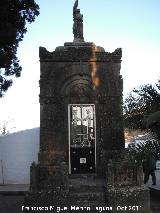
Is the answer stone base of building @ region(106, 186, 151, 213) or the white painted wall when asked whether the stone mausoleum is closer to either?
stone base of building @ region(106, 186, 151, 213)

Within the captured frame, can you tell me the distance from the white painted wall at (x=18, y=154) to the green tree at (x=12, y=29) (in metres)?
4.99

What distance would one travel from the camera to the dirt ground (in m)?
10.9

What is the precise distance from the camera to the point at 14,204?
40.3 ft

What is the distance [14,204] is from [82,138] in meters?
3.46

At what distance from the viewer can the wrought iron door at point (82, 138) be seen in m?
11.8

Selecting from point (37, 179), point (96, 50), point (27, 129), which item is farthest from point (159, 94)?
point (27, 129)

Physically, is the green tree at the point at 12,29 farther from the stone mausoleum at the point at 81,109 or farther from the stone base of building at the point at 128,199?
the stone base of building at the point at 128,199

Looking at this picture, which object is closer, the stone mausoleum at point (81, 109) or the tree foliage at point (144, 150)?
the tree foliage at point (144, 150)

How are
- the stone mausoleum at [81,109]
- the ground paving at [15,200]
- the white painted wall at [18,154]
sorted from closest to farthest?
the ground paving at [15,200]
the stone mausoleum at [81,109]
the white painted wall at [18,154]

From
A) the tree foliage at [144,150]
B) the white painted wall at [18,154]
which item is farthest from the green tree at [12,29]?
the tree foliage at [144,150]

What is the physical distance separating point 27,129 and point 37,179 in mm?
10027

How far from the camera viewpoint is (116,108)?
11734 mm

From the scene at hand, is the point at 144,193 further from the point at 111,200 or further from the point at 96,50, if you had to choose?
the point at 96,50

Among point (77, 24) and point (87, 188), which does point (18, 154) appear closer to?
point (77, 24)
